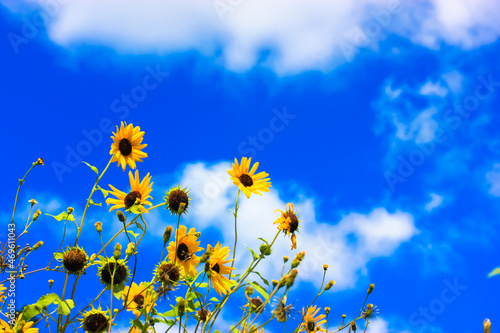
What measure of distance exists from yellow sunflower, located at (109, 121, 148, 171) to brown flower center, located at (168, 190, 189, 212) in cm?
63

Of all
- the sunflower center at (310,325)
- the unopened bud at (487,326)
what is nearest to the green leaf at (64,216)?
the sunflower center at (310,325)

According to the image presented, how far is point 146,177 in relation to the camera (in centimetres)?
343

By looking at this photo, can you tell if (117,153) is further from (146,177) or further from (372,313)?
(372,313)

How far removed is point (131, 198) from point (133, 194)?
0.11 feet

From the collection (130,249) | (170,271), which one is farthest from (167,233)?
(170,271)

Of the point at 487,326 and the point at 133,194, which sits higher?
the point at 133,194

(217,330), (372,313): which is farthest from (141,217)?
(372,313)

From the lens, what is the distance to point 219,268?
3250mm

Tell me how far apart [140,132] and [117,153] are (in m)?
0.27

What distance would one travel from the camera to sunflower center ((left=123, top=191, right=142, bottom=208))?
10.9 ft

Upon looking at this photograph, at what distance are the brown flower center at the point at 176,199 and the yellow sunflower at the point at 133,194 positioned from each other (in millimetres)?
199

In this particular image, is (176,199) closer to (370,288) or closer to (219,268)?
(219,268)

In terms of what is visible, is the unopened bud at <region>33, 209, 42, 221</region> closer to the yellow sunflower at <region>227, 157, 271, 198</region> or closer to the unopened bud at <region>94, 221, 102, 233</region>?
the unopened bud at <region>94, 221, 102, 233</region>

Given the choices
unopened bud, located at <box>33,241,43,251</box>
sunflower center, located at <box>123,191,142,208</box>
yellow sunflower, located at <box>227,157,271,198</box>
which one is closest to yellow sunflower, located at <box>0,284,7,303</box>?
unopened bud, located at <box>33,241,43,251</box>
